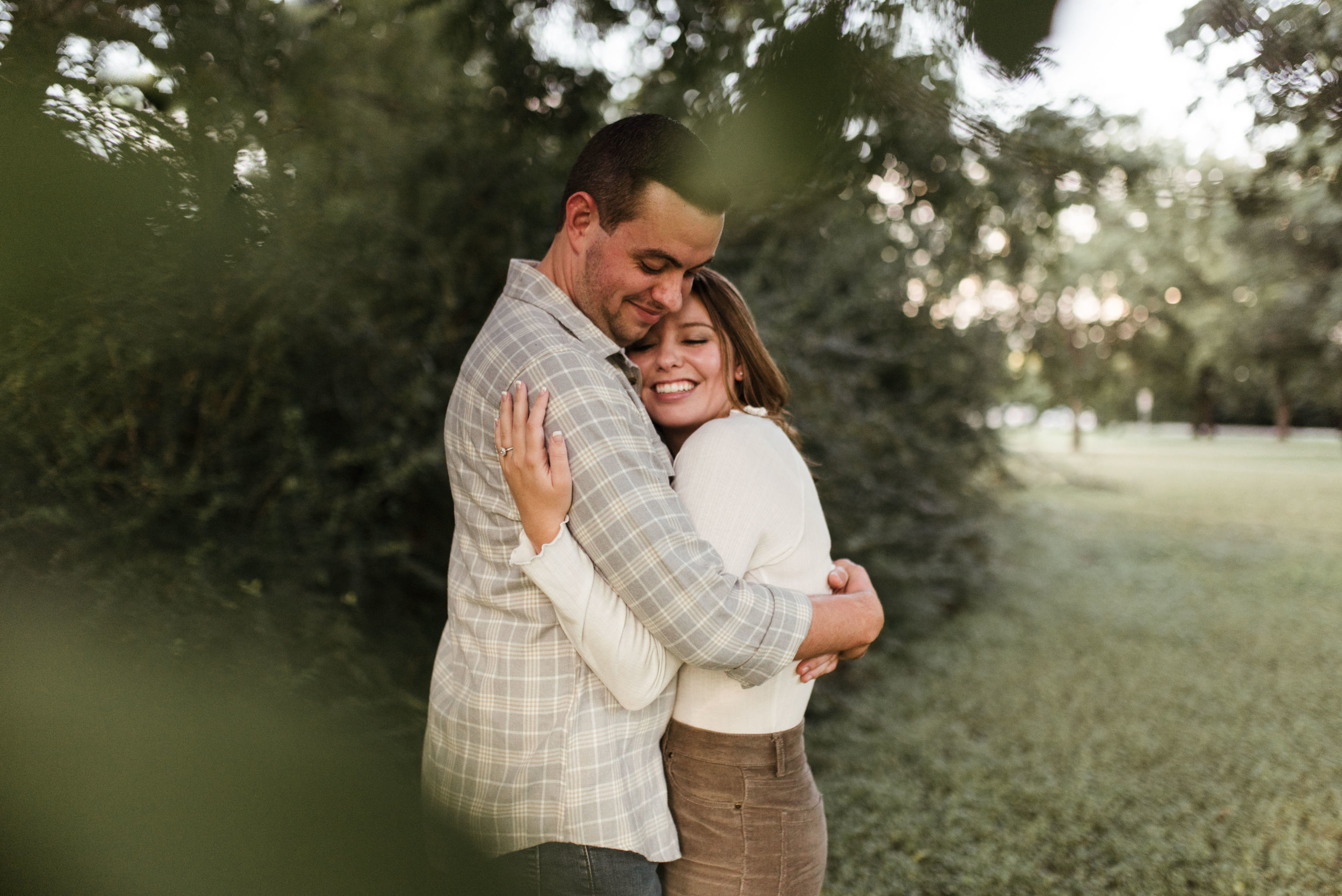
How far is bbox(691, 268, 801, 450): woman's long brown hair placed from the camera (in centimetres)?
200

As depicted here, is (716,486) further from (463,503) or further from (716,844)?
(716,844)

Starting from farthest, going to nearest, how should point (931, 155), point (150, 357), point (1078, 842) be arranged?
1. point (1078, 842)
2. point (931, 155)
3. point (150, 357)

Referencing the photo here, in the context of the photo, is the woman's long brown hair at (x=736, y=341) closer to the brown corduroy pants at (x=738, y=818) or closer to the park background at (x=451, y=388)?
the park background at (x=451, y=388)

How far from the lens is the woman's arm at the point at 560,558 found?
4.32 ft

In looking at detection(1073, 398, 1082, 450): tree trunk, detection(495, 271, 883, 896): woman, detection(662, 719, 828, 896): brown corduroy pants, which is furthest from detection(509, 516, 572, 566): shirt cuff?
detection(1073, 398, 1082, 450): tree trunk

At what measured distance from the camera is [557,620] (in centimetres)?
143

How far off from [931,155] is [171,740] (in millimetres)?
3181

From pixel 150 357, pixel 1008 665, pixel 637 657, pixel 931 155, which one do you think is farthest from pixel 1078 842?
pixel 150 357

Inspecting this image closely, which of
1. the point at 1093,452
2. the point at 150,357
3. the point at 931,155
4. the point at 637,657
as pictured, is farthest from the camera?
the point at 1093,452

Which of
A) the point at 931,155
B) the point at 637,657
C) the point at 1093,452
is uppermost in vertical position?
the point at 931,155

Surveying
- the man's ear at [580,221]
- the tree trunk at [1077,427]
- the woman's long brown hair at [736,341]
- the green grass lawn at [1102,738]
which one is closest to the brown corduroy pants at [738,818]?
the woman's long brown hair at [736,341]

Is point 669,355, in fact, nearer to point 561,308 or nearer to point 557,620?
point 561,308

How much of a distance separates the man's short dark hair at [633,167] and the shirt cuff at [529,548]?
570 mm

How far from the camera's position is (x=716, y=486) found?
1.57 meters
